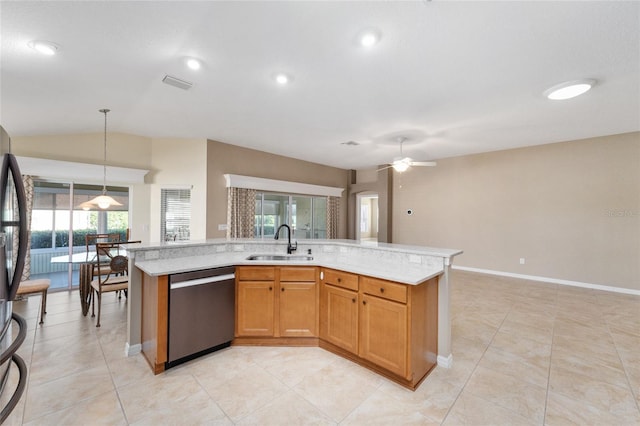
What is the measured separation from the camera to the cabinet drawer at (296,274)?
108 inches

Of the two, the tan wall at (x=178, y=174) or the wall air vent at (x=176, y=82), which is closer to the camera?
the wall air vent at (x=176, y=82)

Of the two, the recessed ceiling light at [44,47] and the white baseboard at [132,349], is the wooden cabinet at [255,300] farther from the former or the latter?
the recessed ceiling light at [44,47]

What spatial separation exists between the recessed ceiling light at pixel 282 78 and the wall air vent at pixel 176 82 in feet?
3.31

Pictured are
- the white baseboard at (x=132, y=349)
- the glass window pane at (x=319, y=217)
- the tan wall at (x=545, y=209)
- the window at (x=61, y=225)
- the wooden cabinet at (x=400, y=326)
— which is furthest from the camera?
the glass window pane at (x=319, y=217)

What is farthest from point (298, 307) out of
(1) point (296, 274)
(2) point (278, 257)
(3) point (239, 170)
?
(3) point (239, 170)

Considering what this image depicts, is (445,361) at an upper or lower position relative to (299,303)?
lower

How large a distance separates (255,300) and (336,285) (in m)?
0.86

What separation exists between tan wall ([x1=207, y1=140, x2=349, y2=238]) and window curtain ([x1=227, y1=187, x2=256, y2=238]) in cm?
12

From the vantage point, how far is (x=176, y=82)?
2.94 metres

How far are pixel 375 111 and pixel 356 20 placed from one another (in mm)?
1861

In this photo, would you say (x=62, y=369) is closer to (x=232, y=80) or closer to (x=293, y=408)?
(x=293, y=408)

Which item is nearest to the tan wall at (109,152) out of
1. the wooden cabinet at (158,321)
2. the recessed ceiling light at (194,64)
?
the recessed ceiling light at (194,64)

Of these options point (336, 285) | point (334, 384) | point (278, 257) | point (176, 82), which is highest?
point (176, 82)

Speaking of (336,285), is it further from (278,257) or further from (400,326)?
(278,257)
